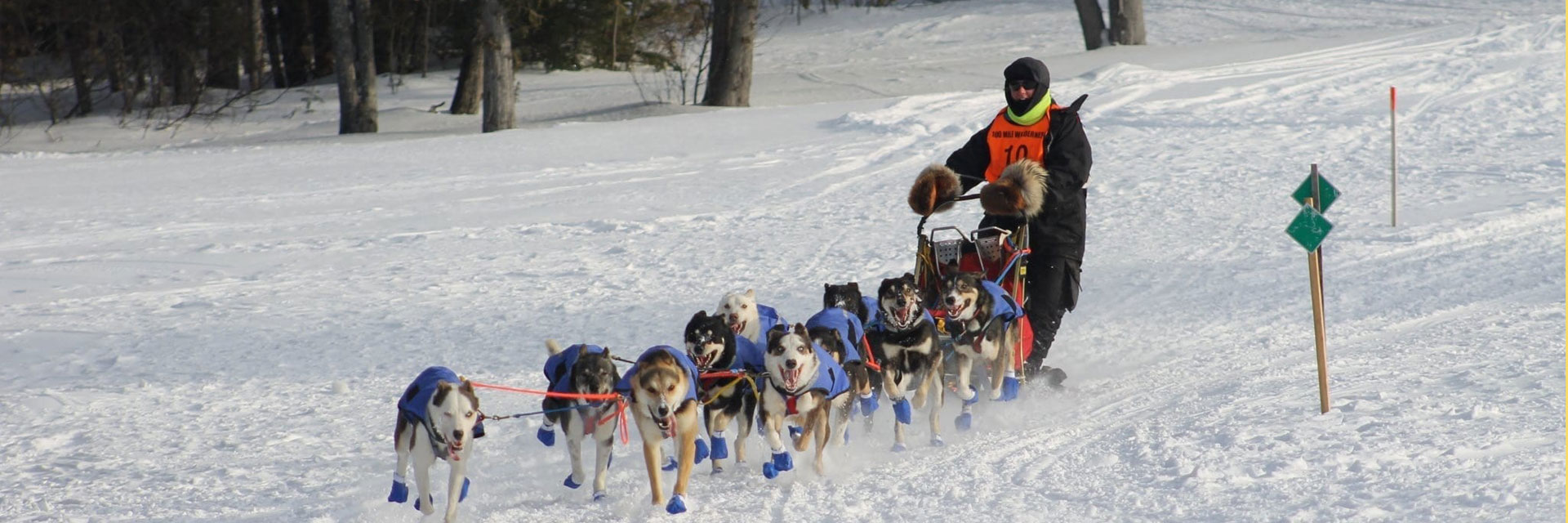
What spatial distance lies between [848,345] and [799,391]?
0.47 m

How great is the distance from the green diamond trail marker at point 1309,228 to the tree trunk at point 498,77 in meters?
13.4

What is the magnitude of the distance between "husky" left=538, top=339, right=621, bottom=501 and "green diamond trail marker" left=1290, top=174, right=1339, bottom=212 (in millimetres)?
2877

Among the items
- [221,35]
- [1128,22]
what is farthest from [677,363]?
[221,35]

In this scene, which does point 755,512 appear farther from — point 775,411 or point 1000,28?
point 1000,28

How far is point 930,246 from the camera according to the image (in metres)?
6.79

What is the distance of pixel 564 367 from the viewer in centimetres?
529

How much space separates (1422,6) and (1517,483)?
28474 millimetres

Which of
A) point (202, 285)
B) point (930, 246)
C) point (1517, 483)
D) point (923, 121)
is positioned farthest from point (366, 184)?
point (1517, 483)

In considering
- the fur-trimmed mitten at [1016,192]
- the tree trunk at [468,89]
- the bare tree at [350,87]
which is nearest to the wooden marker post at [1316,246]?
the fur-trimmed mitten at [1016,192]

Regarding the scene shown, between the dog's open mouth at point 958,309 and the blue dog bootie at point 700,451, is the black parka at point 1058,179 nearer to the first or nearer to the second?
the dog's open mouth at point 958,309

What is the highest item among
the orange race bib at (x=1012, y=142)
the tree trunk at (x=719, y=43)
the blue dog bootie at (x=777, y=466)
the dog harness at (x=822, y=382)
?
the tree trunk at (x=719, y=43)

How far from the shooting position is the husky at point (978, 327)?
19.9 feet

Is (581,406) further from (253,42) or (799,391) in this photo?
(253,42)

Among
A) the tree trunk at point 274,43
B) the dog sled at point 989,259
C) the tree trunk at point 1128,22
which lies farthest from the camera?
the tree trunk at point 274,43
